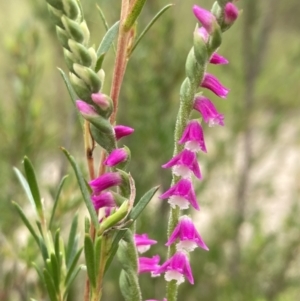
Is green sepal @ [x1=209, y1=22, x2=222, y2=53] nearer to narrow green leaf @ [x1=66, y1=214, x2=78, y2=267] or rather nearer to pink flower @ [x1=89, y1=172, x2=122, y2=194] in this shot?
pink flower @ [x1=89, y1=172, x2=122, y2=194]

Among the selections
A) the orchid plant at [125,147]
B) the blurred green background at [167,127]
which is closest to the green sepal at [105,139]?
the orchid plant at [125,147]

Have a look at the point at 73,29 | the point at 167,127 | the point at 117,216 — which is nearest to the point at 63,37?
the point at 73,29

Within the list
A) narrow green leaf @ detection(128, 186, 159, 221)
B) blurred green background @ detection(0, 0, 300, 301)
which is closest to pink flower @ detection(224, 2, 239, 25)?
narrow green leaf @ detection(128, 186, 159, 221)

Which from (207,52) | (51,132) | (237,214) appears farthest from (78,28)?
(237,214)

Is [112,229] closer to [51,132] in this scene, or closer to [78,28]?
[78,28]

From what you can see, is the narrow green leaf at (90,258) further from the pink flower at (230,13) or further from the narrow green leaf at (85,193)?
the pink flower at (230,13)

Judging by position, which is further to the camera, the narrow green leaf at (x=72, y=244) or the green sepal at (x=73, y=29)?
the narrow green leaf at (x=72, y=244)
